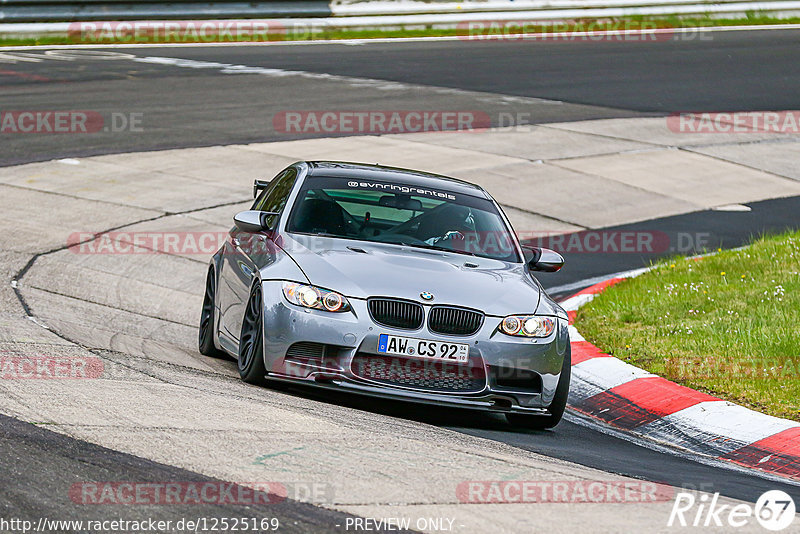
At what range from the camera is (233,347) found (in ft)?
26.9

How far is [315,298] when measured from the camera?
23.6 ft

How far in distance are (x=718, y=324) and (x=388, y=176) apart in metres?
2.90

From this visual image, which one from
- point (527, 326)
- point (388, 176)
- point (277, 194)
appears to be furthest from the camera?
point (277, 194)

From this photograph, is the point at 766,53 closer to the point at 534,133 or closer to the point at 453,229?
the point at 534,133

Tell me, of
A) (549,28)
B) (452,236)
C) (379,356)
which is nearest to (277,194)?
(452,236)

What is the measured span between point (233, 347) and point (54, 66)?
670 inches

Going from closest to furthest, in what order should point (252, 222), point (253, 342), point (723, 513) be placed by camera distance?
point (723, 513), point (253, 342), point (252, 222)

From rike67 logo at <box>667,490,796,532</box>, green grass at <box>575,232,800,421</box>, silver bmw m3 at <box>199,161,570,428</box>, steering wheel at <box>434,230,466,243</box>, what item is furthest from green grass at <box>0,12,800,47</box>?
rike67 logo at <box>667,490,796,532</box>

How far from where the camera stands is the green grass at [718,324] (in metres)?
8.21

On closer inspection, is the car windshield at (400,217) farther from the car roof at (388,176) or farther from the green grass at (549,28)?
the green grass at (549,28)

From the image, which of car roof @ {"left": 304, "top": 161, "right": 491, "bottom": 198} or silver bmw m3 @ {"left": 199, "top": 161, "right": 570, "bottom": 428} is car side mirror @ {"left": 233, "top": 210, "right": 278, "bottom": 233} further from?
car roof @ {"left": 304, "top": 161, "right": 491, "bottom": 198}

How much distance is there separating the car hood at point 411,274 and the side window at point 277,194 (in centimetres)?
72

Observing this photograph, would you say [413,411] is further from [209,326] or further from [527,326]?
[209,326]

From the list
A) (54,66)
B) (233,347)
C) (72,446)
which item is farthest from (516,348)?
(54,66)
